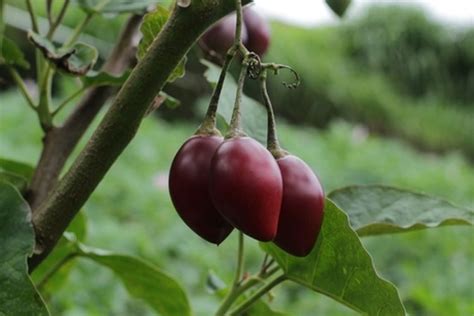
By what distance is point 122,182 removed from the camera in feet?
9.11

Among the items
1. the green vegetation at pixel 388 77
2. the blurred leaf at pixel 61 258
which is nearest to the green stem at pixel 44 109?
the blurred leaf at pixel 61 258

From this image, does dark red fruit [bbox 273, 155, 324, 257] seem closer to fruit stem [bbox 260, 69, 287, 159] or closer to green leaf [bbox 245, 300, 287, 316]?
fruit stem [bbox 260, 69, 287, 159]

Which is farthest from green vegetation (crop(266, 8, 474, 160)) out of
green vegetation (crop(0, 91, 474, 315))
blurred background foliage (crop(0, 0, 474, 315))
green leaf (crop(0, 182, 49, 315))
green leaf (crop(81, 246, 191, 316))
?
green leaf (crop(0, 182, 49, 315))

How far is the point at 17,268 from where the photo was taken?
0.54 metres

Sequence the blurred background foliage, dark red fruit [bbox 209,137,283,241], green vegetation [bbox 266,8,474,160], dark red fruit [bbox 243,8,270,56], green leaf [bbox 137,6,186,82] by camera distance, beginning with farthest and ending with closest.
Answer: green vegetation [bbox 266,8,474,160]
the blurred background foliage
dark red fruit [bbox 243,8,270,56]
green leaf [bbox 137,6,186,82]
dark red fruit [bbox 209,137,283,241]

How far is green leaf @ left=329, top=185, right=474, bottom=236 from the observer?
67cm

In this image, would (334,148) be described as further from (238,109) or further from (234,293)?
(238,109)

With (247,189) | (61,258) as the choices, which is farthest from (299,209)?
(61,258)

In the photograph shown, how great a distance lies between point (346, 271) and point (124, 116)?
0.17 metres

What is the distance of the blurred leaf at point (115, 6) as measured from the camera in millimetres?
762

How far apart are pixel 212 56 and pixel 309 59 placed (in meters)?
7.77

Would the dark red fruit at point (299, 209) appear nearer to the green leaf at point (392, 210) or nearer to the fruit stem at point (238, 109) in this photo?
the fruit stem at point (238, 109)

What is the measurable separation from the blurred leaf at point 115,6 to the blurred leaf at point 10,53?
8 centimetres

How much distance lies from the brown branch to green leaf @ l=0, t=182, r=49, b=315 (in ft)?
0.26
